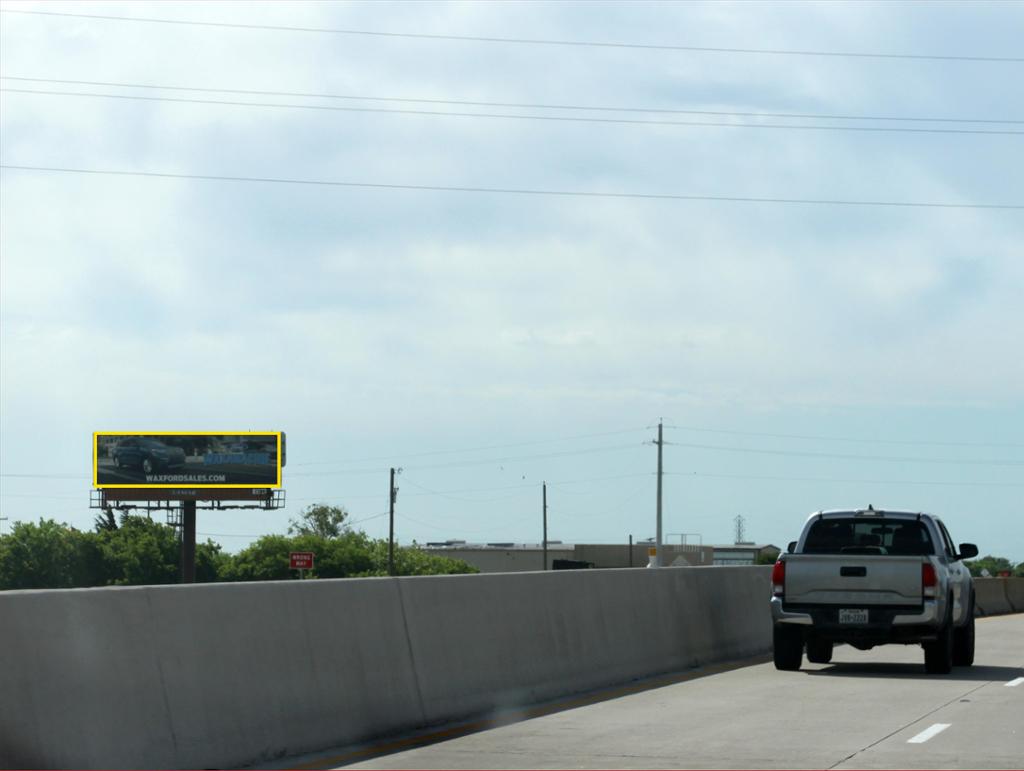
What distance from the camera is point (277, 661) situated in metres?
11.6

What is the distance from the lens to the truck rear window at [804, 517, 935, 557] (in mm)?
19562

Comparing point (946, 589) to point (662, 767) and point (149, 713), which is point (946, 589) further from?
point (149, 713)

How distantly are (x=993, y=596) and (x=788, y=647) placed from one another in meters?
25.1

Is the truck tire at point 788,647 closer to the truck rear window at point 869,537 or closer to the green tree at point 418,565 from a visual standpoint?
the truck rear window at point 869,537

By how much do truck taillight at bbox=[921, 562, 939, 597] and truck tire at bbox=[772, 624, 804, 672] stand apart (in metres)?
1.49

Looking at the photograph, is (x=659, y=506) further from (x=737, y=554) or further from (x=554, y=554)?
(x=737, y=554)

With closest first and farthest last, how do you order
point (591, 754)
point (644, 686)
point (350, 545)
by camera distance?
point (591, 754)
point (644, 686)
point (350, 545)

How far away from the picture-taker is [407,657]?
13.3 metres

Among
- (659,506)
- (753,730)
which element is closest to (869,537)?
(753,730)

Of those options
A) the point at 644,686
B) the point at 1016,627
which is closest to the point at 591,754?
the point at 644,686

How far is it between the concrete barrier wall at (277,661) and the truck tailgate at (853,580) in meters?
2.20

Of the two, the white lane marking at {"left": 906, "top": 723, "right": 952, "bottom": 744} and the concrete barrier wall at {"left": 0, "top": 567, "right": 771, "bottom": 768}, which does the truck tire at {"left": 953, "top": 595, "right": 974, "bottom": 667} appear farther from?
the white lane marking at {"left": 906, "top": 723, "right": 952, "bottom": 744}

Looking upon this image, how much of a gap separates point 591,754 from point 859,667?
906 cm

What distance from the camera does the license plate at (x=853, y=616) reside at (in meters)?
18.6
